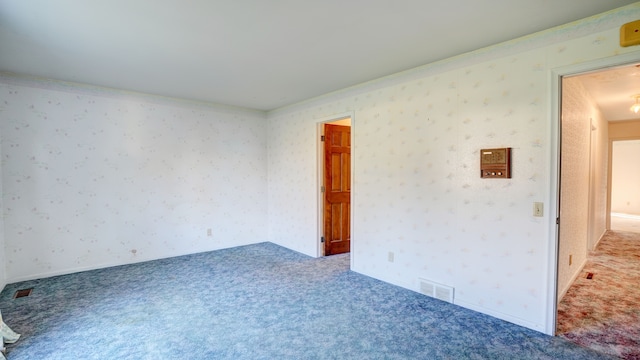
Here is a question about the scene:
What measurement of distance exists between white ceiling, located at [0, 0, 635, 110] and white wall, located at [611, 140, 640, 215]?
423 inches

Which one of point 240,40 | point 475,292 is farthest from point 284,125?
point 475,292

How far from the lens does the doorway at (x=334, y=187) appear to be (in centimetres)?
470

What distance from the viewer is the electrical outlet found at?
246 centimetres

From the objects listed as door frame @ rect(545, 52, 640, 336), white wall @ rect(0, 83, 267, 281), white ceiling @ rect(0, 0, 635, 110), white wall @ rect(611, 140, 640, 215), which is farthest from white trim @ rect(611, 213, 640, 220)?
white wall @ rect(0, 83, 267, 281)

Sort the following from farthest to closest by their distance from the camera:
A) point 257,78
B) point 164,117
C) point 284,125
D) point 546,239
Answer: point 284,125, point 164,117, point 257,78, point 546,239

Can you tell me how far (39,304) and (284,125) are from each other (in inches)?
152

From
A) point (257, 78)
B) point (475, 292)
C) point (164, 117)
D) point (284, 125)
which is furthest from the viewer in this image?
point (284, 125)

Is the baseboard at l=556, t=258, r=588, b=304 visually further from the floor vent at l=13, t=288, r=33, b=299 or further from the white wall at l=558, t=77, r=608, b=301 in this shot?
the floor vent at l=13, t=288, r=33, b=299

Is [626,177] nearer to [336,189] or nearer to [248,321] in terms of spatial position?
[336,189]

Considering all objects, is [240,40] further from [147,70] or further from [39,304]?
[39,304]

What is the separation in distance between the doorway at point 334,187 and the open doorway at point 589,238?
2672 mm

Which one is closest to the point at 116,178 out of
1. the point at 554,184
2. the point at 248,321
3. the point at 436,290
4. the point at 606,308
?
the point at 248,321

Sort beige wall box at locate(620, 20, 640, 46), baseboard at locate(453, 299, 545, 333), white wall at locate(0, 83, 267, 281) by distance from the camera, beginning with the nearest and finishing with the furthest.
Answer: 1. beige wall box at locate(620, 20, 640, 46)
2. baseboard at locate(453, 299, 545, 333)
3. white wall at locate(0, 83, 267, 281)

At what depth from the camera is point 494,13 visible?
2131 mm
